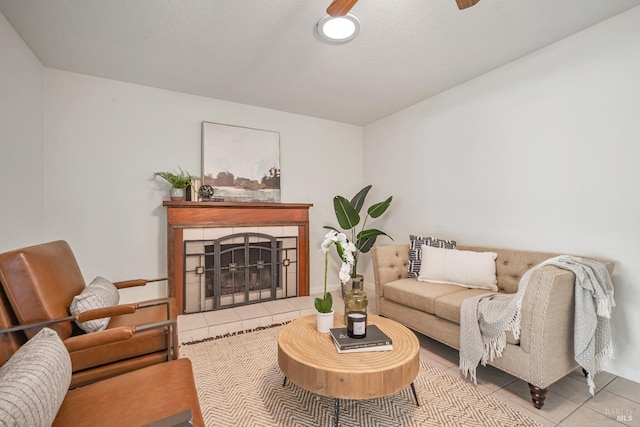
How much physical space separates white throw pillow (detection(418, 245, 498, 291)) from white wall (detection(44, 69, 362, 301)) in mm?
2794

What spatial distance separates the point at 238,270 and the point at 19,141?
2240mm

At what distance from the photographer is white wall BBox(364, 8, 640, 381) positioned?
2.08 meters

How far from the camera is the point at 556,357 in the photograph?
177 cm

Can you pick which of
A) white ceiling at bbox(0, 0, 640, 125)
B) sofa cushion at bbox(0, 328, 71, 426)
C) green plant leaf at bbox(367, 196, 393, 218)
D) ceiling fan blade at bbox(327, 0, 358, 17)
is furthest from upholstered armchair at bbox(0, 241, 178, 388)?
green plant leaf at bbox(367, 196, 393, 218)

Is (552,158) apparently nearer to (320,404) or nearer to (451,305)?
(451,305)

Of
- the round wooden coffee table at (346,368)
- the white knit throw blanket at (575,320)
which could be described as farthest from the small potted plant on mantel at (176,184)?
the white knit throw blanket at (575,320)

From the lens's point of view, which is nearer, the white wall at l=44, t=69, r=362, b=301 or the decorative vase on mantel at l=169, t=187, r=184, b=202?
the white wall at l=44, t=69, r=362, b=301

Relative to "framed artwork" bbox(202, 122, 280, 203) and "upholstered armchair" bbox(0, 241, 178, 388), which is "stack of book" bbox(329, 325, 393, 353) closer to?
"upholstered armchair" bbox(0, 241, 178, 388)

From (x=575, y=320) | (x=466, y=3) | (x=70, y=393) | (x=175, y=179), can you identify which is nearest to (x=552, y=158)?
(x=575, y=320)

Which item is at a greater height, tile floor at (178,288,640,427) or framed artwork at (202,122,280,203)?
framed artwork at (202,122,280,203)

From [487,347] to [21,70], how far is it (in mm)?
4141

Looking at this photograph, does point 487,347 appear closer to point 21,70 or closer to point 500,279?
point 500,279

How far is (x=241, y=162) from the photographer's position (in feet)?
12.2

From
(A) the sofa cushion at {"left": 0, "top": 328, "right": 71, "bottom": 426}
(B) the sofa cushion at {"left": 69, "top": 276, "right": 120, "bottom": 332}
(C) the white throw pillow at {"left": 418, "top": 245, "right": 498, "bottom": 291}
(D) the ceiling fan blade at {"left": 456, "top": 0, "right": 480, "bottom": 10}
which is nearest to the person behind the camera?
(A) the sofa cushion at {"left": 0, "top": 328, "right": 71, "bottom": 426}
